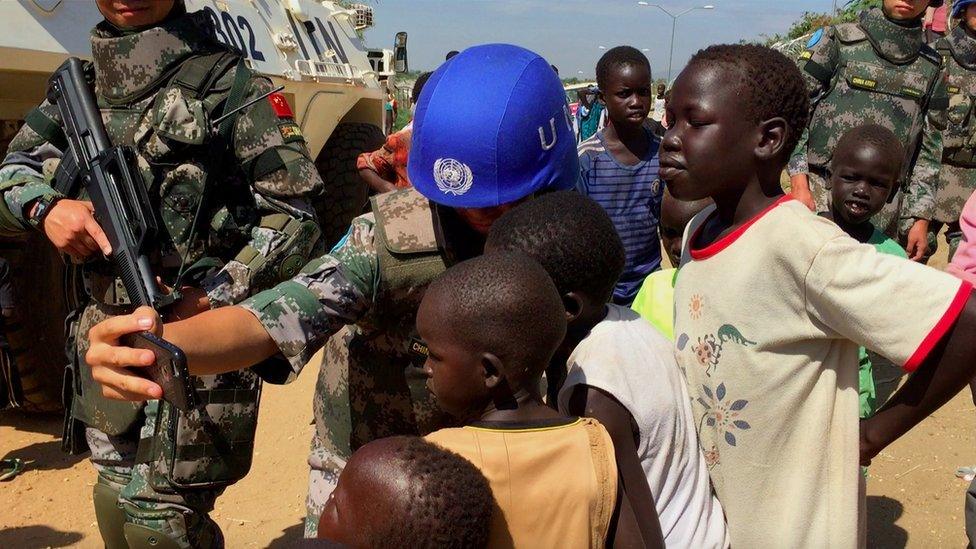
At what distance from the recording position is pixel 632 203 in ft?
12.6

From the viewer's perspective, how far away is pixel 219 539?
2.62 meters

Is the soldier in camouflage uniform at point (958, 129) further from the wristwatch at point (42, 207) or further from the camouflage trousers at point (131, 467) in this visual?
the wristwatch at point (42, 207)

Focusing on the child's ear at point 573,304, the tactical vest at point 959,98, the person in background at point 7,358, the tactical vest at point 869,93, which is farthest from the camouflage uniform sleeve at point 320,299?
the tactical vest at point 959,98

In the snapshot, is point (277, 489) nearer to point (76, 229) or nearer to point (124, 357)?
point (76, 229)

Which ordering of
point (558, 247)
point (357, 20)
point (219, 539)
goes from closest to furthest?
point (558, 247)
point (219, 539)
point (357, 20)

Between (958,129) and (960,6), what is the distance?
2.31ft

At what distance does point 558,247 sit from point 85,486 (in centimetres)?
329

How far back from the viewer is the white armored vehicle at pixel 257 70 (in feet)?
12.5

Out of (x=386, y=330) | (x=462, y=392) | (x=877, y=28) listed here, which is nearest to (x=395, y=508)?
(x=462, y=392)

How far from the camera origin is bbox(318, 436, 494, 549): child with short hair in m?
1.24

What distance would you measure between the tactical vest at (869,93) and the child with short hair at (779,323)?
116 inches

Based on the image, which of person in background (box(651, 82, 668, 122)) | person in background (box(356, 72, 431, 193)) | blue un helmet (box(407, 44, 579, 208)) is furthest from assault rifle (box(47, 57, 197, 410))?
person in background (box(651, 82, 668, 122))

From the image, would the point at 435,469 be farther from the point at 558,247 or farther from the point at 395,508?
the point at 558,247

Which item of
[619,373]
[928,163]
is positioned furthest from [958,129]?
[619,373]
